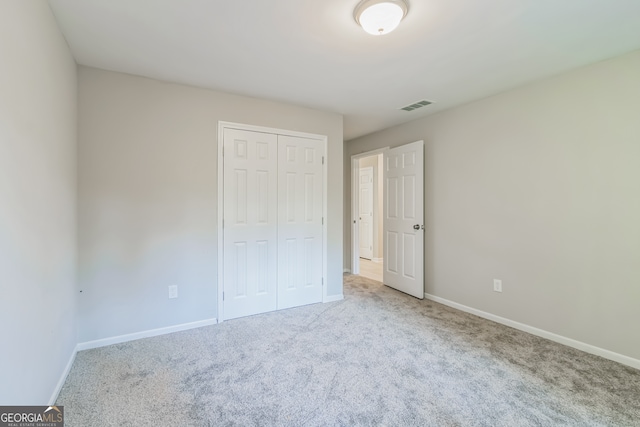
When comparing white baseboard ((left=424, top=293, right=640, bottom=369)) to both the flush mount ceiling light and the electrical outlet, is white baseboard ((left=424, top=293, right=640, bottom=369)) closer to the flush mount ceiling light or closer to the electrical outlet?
the flush mount ceiling light

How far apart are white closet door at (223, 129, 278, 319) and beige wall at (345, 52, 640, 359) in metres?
2.11

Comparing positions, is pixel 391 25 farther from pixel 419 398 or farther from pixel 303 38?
pixel 419 398

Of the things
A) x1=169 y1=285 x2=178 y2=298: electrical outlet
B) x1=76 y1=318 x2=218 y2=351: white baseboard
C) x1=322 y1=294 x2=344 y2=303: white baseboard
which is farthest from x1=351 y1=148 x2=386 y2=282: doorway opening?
x1=169 y1=285 x2=178 y2=298: electrical outlet

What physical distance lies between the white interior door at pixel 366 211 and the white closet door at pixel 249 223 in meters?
3.67

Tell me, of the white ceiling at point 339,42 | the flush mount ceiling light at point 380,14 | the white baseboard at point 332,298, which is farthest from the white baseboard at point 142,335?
the flush mount ceiling light at point 380,14

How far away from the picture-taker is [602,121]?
236 cm

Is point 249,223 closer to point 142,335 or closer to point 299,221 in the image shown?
point 299,221

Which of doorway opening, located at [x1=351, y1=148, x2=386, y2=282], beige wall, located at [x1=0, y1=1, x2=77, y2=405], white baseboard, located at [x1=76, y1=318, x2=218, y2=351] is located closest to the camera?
beige wall, located at [x1=0, y1=1, x2=77, y2=405]

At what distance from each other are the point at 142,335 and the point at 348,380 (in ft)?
6.37

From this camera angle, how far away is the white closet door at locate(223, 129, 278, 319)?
3072 millimetres

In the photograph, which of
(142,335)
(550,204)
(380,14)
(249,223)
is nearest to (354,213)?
(249,223)

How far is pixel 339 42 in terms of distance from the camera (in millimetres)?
2096

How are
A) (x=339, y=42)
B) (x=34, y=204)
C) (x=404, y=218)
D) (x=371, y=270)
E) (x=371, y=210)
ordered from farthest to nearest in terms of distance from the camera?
1. (x=371, y=210)
2. (x=371, y=270)
3. (x=404, y=218)
4. (x=339, y=42)
5. (x=34, y=204)

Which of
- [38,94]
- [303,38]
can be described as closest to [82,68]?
Answer: [38,94]
